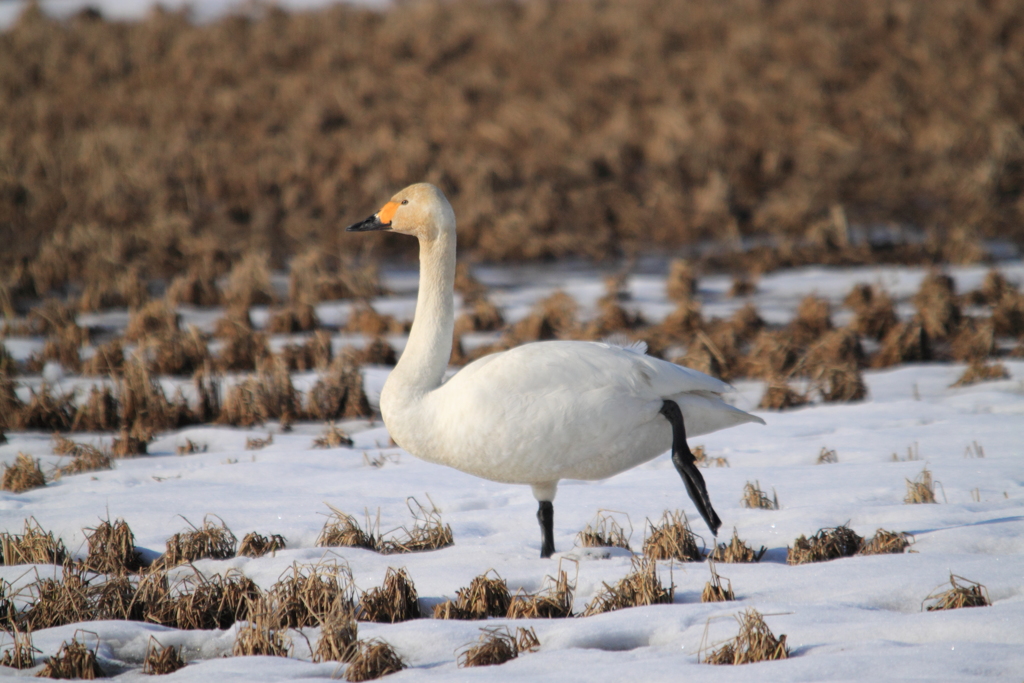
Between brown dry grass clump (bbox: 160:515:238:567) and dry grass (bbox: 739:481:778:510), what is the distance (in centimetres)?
250

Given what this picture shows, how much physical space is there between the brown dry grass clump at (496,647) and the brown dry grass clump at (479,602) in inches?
11.2

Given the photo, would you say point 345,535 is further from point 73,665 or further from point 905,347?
point 905,347

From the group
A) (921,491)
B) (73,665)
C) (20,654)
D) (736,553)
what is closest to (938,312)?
(921,491)

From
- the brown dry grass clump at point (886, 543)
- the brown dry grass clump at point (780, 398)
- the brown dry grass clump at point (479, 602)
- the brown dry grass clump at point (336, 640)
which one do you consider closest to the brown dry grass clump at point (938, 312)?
the brown dry grass clump at point (780, 398)

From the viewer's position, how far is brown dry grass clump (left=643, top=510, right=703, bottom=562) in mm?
4410

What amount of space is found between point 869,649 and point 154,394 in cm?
556

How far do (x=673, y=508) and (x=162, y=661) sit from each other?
257 centimetres

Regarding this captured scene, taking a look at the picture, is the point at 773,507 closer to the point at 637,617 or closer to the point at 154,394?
the point at 637,617

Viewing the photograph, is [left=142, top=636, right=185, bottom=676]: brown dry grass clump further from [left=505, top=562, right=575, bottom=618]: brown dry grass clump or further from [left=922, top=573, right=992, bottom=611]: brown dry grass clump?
[left=922, top=573, right=992, bottom=611]: brown dry grass clump

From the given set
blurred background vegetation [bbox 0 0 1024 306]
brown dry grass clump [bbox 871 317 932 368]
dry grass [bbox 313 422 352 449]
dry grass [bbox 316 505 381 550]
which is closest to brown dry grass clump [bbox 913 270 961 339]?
brown dry grass clump [bbox 871 317 932 368]

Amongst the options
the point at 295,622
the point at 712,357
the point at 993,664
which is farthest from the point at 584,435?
the point at 712,357

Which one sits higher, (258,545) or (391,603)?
(258,545)

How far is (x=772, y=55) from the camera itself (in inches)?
806

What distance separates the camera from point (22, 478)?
5594mm
